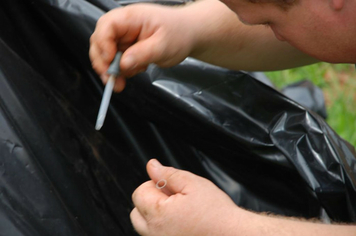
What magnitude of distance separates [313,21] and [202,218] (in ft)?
1.01

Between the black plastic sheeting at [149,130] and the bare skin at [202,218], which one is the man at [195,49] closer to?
the bare skin at [202,218]

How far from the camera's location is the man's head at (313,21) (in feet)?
2.31

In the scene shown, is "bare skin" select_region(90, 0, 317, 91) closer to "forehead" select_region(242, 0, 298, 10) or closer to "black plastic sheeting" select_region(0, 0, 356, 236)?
"black plastic sheeting" select_region(0, 0, 356, 236)

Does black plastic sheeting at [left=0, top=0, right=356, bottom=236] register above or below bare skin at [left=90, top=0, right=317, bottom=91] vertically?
below

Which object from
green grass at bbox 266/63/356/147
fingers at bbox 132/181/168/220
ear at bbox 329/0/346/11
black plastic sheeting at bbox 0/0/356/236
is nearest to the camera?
ear at bbox 329/0/346/11

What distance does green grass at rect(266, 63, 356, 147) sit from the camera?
196 cm

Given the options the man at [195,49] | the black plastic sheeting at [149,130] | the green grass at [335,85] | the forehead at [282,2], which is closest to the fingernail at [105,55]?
the man at [195,49]

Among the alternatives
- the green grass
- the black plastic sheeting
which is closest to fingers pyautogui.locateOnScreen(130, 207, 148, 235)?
the black plastic sheeting

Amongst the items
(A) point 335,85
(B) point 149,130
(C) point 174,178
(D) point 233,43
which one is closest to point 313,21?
(C) point 174,178

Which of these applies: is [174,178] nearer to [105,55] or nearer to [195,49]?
[105,55]

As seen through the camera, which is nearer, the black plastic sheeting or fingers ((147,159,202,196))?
fingers ((147,159,202,196))

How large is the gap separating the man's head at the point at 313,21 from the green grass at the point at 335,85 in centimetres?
117

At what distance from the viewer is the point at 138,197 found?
2.67 ft

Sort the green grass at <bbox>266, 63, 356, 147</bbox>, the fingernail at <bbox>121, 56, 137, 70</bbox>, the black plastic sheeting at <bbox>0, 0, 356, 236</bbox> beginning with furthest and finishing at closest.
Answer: the green grass at <bbox>266, 63, 356, 147</bbox>
the black plastic sheeting at <bbox>0, 0, 356, 236</bbox>
the fingernail at <bbox>121, 56, 137, 70</bbox>
